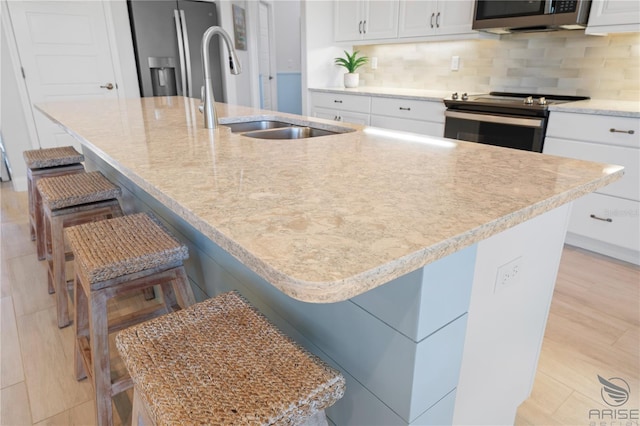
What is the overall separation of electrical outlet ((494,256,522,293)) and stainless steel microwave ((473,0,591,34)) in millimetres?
2344

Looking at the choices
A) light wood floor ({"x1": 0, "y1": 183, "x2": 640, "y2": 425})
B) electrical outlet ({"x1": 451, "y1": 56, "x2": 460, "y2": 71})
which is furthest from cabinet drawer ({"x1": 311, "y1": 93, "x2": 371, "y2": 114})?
light wood floor ({"x1": 0, "y1": 183, "x2": 640, "y2": 425})

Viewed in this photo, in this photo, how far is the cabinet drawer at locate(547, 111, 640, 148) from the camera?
92.1 inches

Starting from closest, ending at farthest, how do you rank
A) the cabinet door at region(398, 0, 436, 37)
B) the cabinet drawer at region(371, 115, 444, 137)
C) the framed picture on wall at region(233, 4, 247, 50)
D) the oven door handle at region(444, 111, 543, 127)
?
the oven door handle at region(444, 111, 543, 127) → the cabinet drawer at region(371, 115, 444, 137) → the cabinet door at region(398, 0, 436, 37) → the framed picture on wall at region(233, 4, 247, 50)

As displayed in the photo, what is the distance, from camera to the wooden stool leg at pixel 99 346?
119 cm

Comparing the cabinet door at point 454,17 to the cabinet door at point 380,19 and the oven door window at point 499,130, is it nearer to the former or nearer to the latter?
the cabinet door at point 380,19

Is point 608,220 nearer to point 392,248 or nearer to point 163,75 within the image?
point 392,248

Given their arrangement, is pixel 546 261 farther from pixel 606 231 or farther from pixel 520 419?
pixel 606 231

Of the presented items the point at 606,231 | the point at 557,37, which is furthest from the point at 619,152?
the point at 557,37

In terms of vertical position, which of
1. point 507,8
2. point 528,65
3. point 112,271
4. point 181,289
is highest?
point 507,8

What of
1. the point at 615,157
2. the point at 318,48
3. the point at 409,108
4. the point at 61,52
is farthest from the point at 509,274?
the point at 61,52

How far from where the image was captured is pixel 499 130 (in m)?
2.85

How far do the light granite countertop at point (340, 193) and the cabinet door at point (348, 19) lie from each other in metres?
3.03

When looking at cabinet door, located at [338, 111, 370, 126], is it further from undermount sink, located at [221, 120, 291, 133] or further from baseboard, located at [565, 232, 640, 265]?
baseboard, located at [565, 232, 640, 265]

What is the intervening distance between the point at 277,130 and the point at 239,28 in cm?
371
